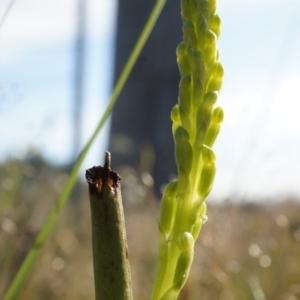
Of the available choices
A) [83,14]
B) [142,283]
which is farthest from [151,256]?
[83,14]

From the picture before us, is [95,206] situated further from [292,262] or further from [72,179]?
[292,262]

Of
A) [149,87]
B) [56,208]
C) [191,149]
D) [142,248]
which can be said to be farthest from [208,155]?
[149,87]

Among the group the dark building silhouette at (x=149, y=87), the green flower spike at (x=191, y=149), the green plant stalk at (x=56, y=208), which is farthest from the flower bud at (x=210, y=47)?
the dark building silhouette at (x=149, y=87)

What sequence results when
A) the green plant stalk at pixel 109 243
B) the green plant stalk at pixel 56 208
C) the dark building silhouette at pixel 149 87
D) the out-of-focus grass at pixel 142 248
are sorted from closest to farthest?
1. the green plant stalk at pixel 109 243
2. the green plant stalk at pixel 56 208
3. the out-of-focus grass at pixel 142 248
4. the dark building silhouette at pixel 149 87

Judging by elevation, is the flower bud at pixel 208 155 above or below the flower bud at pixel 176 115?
below

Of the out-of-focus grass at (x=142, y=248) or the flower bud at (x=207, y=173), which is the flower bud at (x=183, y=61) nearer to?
the flower bud at (x=207, y=173)

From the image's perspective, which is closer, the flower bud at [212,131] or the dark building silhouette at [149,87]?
the flower bud at [212,131]

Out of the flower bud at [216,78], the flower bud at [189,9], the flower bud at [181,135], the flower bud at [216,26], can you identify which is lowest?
the flower bud at [181,135]
